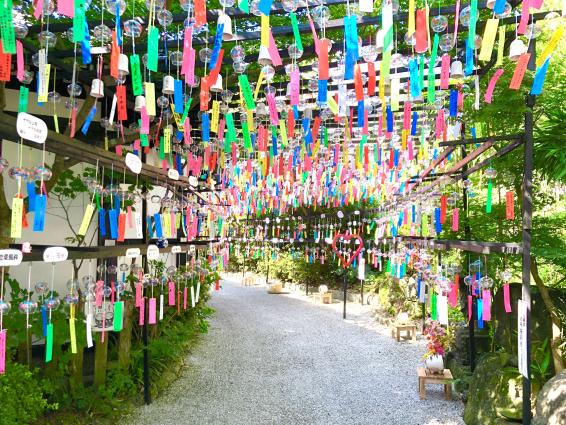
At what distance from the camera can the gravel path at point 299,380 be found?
16.8 ft

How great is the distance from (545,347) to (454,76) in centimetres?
295

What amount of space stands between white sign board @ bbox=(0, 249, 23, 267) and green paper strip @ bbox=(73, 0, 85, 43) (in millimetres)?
1221

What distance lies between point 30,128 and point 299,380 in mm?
5363

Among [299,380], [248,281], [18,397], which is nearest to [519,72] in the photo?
[18,397]

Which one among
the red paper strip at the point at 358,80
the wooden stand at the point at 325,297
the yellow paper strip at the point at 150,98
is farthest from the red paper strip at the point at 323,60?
the wooden stand at the point at 325,297

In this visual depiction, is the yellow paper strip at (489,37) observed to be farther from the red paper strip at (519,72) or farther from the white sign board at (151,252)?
the white sign board at (151,252)

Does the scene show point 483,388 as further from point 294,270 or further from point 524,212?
point 294,270

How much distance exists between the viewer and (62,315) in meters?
4.20

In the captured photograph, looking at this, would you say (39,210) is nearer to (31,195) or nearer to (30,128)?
(31,195)

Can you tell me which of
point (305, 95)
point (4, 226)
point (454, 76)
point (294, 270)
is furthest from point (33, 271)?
point (294, 270)

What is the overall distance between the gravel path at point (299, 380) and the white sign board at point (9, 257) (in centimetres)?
306

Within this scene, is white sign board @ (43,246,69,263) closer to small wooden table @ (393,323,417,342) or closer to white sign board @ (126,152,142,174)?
white sign board @ (126,152,142,174)

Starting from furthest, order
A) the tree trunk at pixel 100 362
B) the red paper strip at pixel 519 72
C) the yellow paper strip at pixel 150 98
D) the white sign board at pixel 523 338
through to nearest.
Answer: the tree trunk at pixel 100 362
the white sign board at pixel 523 338
the yellow paper strip at pixel 150 98
the red paper strip at pixel 519 72

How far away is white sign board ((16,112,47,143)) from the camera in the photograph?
7.19ft
